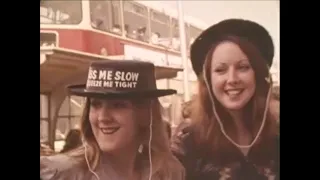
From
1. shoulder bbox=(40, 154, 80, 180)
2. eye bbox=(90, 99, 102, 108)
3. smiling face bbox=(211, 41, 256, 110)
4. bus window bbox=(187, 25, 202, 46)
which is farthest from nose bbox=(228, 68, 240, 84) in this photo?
shoulder bbox=(40, 154, 80, 180)

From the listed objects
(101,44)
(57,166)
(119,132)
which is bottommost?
(57,166)

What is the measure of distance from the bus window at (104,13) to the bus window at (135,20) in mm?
24

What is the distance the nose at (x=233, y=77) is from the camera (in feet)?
3.94

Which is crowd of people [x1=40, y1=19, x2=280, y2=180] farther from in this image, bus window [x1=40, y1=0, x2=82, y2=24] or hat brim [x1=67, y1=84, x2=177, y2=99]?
bus window [x1=40, y1=0, x2=82, y2=24]

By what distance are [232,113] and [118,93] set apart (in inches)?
13.1

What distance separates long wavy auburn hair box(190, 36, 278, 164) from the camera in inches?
47.8

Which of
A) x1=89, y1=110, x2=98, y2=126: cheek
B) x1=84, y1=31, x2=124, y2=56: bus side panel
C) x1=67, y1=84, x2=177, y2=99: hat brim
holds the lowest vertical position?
x1=89, y1=110, x2=98, y2=126: cheek

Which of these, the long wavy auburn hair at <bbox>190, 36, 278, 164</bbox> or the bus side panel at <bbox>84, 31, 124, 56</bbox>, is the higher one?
the bus side panel at <bbox>84, 31, 124, 56</bbox>

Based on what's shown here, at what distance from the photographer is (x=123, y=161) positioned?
1.23 metres

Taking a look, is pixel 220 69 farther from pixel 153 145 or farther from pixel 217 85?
pixel 153 145

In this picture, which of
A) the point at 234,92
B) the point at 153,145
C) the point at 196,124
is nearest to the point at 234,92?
the point at 234,92

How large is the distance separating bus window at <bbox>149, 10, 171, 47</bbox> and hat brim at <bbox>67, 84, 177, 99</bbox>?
0.47ft
